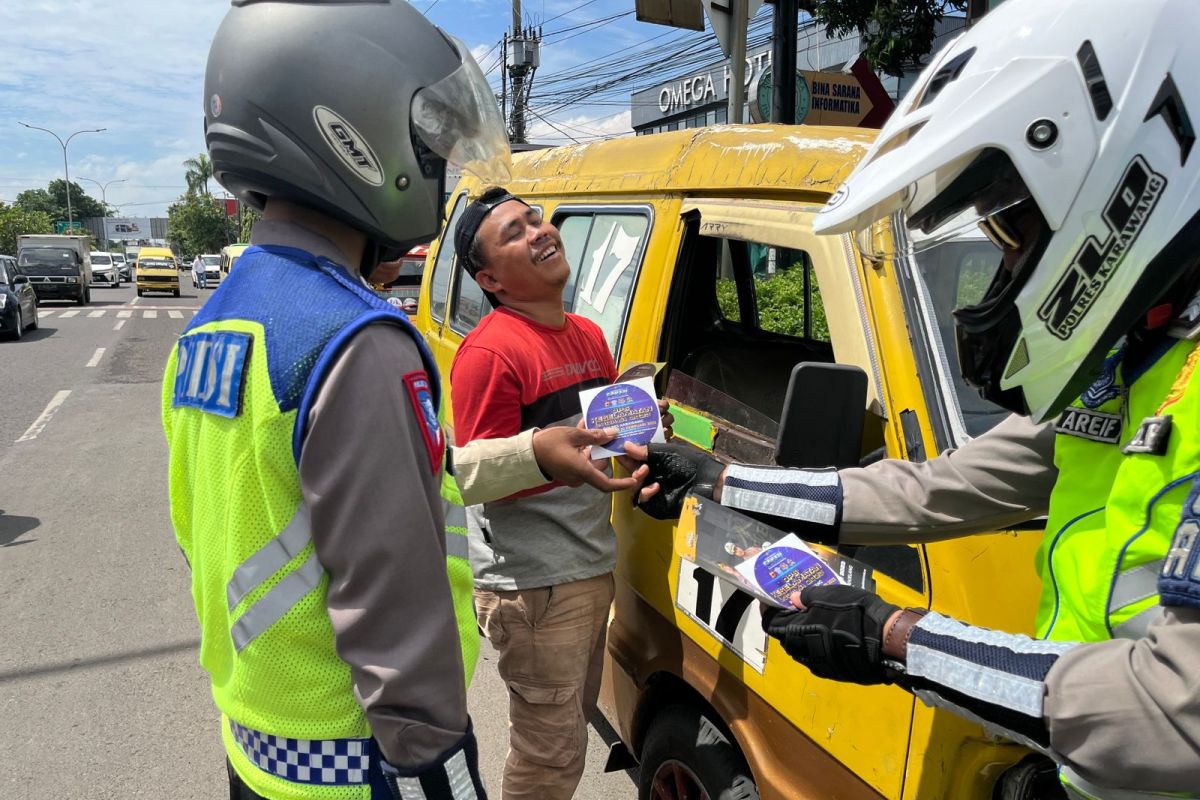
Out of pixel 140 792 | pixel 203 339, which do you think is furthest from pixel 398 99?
pixel 140 792

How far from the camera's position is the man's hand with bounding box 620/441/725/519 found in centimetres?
210

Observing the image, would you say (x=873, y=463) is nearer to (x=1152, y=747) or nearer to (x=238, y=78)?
(x=1152, y=747)

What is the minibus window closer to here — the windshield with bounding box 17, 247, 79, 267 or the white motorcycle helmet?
the white motorcycle helmet

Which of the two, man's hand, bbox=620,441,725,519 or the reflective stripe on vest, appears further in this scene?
man's hand, bbox=620,441,725,519

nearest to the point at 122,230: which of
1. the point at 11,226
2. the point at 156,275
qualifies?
the point at 11,226

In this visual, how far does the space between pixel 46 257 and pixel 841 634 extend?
30.5m

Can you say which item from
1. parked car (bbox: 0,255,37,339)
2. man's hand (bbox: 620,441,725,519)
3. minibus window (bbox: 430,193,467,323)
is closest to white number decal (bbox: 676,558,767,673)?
man's hand (bbox: 620,441,725,519)

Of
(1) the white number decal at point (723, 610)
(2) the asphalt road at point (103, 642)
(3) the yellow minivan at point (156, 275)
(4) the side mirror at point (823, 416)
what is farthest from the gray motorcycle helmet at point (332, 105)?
(3) the yellow minivan at point (156, 275)

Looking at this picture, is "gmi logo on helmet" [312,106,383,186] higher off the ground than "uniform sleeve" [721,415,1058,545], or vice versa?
"gmi logo on helmet" [312,106,383,186]

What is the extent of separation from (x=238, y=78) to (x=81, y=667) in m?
3.54

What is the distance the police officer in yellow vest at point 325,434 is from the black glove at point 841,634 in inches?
21.3

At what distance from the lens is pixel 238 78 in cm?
124

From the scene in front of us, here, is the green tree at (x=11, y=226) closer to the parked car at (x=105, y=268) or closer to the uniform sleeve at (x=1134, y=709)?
the parked car at (x=105, y=268)

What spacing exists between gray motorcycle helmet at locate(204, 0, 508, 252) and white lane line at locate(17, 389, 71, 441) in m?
8.47
